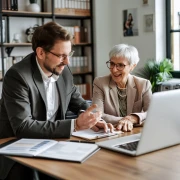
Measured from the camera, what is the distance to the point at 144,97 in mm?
2480

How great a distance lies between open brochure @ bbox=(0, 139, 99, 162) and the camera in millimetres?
1535

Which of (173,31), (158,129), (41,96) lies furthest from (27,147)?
(173,31)

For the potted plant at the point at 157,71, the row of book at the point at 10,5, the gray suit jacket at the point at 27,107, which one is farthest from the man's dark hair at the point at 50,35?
the row of book at the point at 10,5

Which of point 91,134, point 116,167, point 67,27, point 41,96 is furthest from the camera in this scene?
point 67,27

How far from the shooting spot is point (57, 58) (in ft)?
6.98

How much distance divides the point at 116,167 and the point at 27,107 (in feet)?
2.35

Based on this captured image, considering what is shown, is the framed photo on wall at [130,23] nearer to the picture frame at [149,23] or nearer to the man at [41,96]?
the picture frame at [149,23]

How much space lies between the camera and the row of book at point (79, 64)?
5143 mm

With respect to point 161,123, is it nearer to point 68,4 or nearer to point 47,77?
point 47,77

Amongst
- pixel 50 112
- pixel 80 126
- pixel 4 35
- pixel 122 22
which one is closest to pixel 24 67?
pixel 50 112

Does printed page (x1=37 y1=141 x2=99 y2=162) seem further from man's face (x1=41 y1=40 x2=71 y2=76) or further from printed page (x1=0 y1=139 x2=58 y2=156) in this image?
man's face (x1=41 y1=40 x2=71 y2=76)

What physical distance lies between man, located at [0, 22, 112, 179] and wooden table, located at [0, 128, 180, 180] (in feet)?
0.91

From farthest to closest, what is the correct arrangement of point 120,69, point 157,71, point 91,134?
1. point 157,71
2. point 120,69
3. point 91,134

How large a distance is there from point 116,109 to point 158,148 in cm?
84
